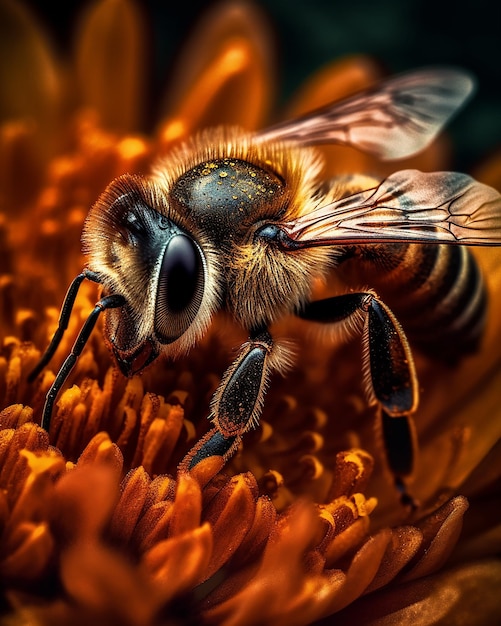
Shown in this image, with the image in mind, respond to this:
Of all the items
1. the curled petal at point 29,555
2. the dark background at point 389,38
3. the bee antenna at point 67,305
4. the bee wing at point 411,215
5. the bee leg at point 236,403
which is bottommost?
the curled petal at point 29,555

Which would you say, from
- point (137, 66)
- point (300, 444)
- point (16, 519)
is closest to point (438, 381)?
point (300, 444)

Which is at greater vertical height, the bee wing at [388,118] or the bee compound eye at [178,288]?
the bee wing at [388,118]

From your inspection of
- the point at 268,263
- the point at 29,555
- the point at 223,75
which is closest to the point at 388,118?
the point at 223,75

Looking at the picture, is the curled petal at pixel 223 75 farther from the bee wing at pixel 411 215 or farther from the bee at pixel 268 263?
the bee wing at pixel 411 215

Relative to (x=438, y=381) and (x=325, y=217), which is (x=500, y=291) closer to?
(x=438, y=381)

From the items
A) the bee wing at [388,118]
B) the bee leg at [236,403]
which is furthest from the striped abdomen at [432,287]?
the bee wing at [388,118]

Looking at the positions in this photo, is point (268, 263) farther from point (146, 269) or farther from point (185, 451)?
point (185, 451)
